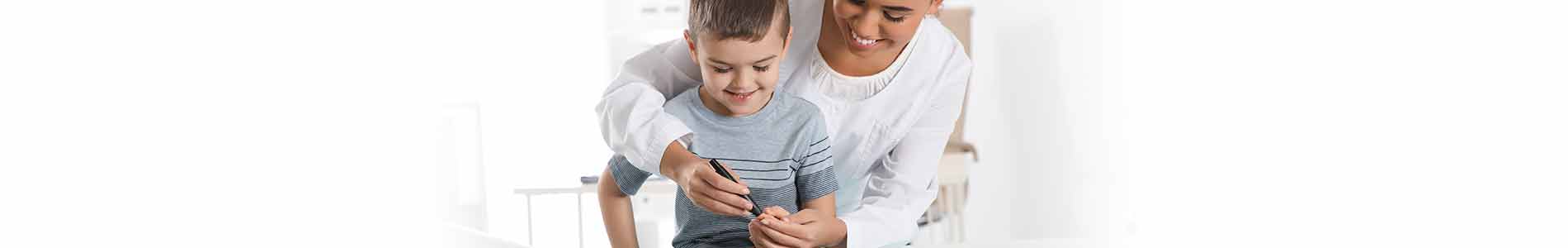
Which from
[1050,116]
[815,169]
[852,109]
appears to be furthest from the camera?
[1050,116]

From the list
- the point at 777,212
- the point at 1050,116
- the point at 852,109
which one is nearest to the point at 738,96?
the point at 777,212

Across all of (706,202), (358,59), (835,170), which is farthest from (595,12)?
(706,202)

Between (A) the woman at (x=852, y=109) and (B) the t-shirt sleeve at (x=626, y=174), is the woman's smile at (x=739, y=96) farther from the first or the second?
(B) the t-shirt sleeve at (x=626, y=174)

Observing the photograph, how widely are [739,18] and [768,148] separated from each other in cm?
15

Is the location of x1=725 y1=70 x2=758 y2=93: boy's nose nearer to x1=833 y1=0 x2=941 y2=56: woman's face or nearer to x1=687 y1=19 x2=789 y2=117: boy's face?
x1=687 y1=19 x2=789 y2=117: boy's face

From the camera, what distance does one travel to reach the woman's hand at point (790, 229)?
3.66ft

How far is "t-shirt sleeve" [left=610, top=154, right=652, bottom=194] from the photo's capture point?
1.24 metres

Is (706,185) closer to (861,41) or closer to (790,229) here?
(790,229)

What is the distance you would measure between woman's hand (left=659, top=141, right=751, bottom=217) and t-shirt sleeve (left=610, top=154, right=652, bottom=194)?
125 mm

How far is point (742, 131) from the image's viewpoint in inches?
46.0

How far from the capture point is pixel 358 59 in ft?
7.77

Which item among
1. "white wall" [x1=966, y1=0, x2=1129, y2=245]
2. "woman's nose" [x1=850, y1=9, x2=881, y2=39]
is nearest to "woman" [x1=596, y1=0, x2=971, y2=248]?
"woman's nose" [x1=850, y1=9, x2=881, y2=39]

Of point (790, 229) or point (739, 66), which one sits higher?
point (739, 66)

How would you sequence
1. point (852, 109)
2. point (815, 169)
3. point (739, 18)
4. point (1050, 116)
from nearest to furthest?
1. point (739, 18)
2. point (815, 169)
3. point (852, 109)
4. point (1050, 116)
